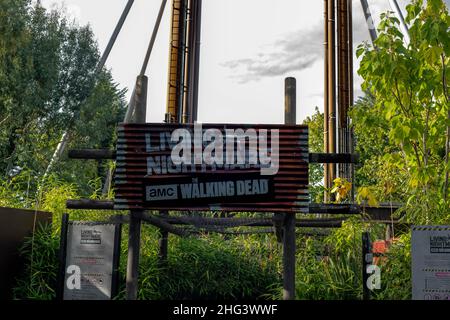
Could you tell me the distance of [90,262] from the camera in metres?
7.54

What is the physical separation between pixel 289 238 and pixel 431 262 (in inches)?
68.4

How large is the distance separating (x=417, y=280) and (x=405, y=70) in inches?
119

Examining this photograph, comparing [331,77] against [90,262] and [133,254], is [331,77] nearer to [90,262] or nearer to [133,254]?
[90,262]

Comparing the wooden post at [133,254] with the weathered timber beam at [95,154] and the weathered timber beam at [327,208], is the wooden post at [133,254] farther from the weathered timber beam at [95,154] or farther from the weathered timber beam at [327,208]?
the weathered timber beam at [327,208]

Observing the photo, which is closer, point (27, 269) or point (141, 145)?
point (141, 145)

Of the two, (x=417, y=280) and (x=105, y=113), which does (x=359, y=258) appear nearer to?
(x=417, y=280)

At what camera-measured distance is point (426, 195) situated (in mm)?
8320

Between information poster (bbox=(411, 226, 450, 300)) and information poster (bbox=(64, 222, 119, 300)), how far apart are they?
380 cm

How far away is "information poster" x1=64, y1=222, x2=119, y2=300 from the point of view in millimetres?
A: 7414

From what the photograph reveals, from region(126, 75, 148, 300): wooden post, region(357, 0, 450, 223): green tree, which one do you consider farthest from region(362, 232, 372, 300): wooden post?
region(126, 75, 148, 300): wooden post

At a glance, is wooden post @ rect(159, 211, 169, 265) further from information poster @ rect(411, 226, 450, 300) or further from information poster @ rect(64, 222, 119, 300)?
information poster @ rect(411, 226, 450, 300)

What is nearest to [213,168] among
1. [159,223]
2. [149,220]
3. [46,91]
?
[149,220]
